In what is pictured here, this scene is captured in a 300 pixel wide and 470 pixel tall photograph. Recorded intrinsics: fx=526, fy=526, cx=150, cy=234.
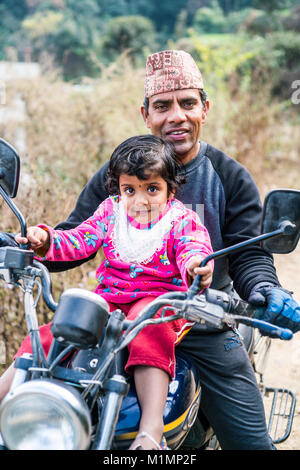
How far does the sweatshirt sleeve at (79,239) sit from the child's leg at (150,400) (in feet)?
1.84

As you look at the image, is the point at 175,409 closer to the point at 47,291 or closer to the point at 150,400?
the point at 150,400

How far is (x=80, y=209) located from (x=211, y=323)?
143 centimetres

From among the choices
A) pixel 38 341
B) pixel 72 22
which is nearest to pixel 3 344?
pixel 38 341

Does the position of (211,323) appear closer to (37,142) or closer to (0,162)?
(0,162)

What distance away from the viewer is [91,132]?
714cm

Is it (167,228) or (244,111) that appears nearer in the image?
(167,228)

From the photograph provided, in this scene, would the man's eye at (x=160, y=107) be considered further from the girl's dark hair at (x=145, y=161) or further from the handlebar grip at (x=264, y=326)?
the handlebar grip at (x=264, y=326)

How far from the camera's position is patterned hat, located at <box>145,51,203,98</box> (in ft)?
8.39

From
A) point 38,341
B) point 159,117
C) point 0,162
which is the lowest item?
point 38,341

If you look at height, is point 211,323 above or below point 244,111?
below

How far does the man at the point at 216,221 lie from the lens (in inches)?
83.3

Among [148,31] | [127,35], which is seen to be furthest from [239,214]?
[148,31]

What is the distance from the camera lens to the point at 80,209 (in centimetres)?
266

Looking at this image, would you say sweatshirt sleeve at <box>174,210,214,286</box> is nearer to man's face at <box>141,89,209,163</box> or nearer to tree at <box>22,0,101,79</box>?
man's face at <box>141,89,209,163</box>
